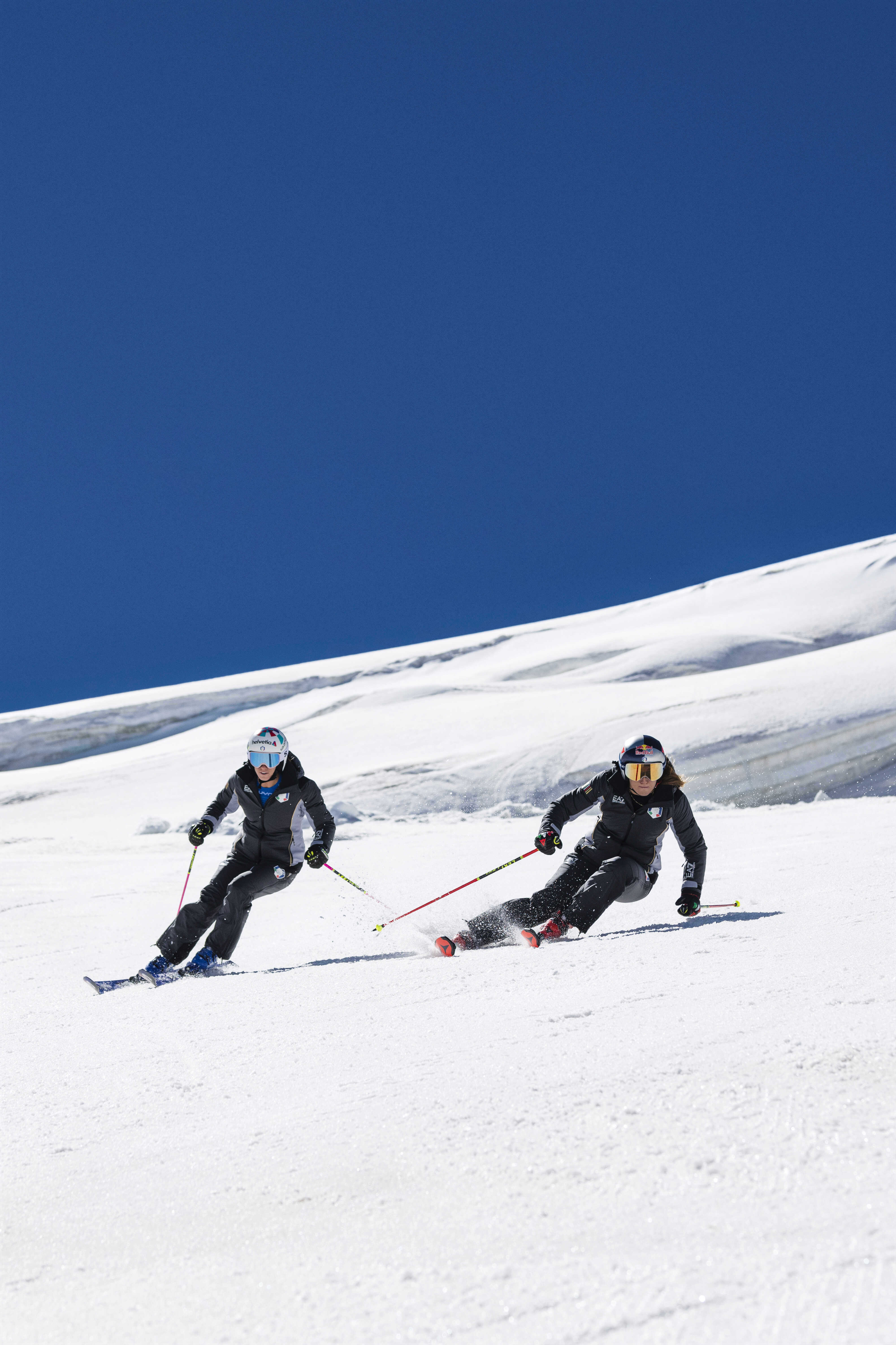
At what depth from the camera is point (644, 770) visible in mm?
5703

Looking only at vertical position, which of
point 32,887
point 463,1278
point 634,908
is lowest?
point 634,908

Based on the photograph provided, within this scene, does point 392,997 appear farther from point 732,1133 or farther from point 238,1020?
point 732,1133

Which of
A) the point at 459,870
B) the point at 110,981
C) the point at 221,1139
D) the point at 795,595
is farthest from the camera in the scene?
the point at 795,595

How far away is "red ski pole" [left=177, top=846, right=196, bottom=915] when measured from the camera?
6550 millimetres

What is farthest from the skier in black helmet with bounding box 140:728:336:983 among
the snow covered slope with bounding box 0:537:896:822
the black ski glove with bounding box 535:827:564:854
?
the snow covered slope with bounding box 0:537:896:822

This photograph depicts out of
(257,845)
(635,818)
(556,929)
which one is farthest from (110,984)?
(635,818)

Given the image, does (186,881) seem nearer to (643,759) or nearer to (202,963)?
(202,963)

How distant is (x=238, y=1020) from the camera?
13.0ft

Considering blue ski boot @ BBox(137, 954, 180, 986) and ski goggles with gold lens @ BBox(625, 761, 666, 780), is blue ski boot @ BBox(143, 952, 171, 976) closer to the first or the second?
blue ski boot @ BBox(137, 954, 180, 986)

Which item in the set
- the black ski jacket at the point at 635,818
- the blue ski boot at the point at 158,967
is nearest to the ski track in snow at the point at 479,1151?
Answer: the blue ski boot at the point at 158,967

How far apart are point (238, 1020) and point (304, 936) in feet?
10.1

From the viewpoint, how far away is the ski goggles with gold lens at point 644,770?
18.7 feet

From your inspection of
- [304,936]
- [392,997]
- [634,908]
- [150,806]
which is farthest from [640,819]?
[150,806]

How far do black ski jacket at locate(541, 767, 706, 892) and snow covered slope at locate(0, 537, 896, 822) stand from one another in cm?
764
